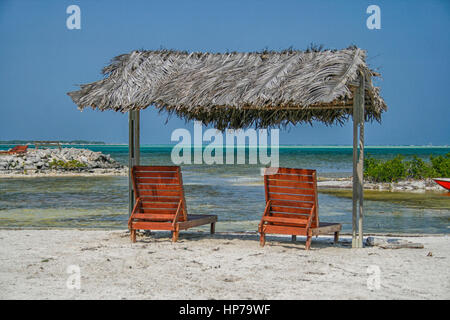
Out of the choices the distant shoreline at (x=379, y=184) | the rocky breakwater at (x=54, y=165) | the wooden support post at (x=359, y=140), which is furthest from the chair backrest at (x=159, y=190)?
the rocky breakwater at (x=54, y=165)

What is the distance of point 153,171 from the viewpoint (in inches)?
246

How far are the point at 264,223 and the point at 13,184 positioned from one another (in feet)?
48.4

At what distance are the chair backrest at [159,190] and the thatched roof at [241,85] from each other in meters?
0.74

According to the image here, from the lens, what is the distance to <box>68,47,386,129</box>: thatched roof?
19.0 ft

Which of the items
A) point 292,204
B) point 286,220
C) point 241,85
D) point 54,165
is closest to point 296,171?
point 292,204

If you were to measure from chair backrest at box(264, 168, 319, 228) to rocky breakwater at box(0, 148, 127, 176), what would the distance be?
1965cm

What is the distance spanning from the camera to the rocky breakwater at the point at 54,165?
24.8 m

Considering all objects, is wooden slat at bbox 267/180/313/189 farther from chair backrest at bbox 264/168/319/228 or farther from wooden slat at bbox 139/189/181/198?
wooden slat at bbox 139/189/181/198

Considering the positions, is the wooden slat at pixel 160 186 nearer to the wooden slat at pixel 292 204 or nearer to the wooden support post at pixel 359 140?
the wooden slat at pixel 292 204

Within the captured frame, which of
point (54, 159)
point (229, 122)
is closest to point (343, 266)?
point (229, 122)

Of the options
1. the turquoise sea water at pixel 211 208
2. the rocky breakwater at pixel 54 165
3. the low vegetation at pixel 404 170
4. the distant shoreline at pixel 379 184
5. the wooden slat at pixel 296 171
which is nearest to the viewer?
the wooden slat at pixel 296 171

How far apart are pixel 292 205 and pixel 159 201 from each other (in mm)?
1536

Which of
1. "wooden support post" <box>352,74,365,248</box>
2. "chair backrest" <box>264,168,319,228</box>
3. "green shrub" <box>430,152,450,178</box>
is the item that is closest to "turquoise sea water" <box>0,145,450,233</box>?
"green shrub" <box>430,152,450,178</box>

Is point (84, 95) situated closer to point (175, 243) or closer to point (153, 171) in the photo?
point (153, 171)
